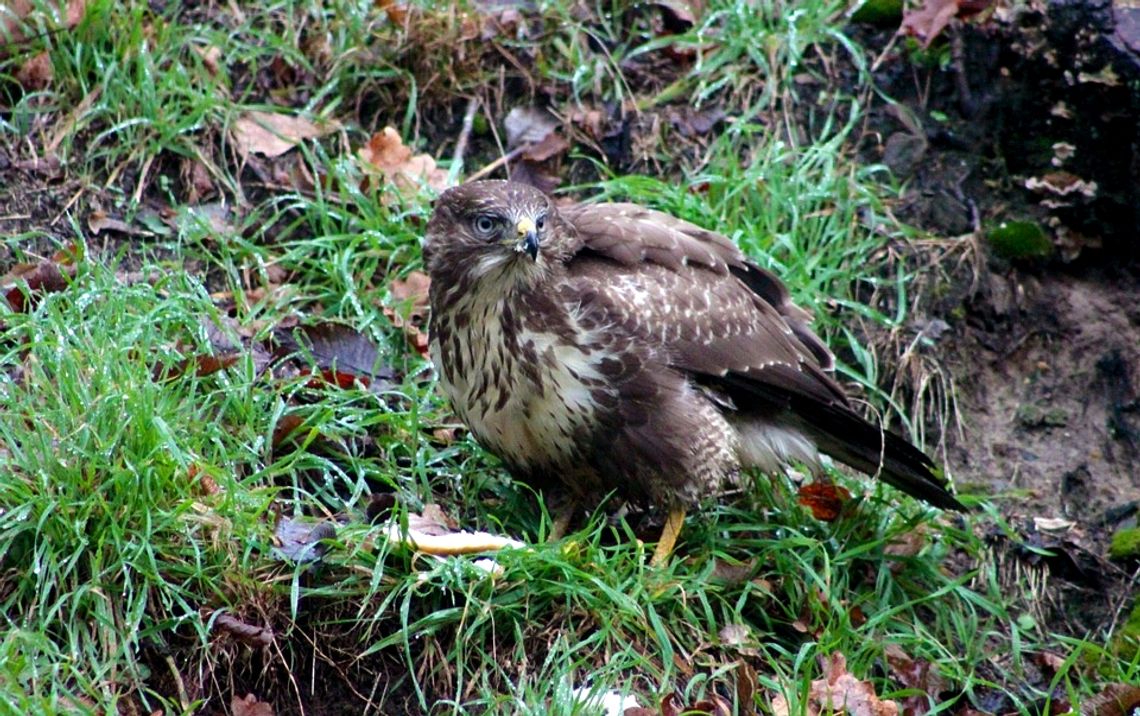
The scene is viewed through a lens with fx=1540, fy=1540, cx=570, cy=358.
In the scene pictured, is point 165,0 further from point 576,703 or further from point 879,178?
point 576,703

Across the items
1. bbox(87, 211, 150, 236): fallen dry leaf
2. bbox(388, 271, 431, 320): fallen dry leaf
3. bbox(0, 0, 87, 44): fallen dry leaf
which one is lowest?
bbox(388, 271, 431, 320): fallen dry leaf

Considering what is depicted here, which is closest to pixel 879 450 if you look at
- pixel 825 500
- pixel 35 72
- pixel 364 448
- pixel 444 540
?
pixel 825 500

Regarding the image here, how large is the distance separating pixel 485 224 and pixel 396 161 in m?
1.62

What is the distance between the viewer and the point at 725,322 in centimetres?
482

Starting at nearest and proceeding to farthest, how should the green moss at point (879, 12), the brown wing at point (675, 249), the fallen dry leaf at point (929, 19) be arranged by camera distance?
the brown wing at point (675, 249), the fallen dry leaf at point (929, 19), the green moss at point (879, 12)

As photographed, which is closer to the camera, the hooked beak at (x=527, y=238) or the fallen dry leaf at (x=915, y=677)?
the hooked beak at (x=527, y=238)

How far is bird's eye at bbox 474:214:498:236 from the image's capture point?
448 cm

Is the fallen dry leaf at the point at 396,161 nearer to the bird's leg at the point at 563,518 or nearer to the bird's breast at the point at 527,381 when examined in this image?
the bird's breast at the point at 527,381

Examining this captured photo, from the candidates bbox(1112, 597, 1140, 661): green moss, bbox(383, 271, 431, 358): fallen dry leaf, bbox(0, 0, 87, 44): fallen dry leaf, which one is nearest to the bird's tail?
bbox(1112, 597, 1140, 661): green moss

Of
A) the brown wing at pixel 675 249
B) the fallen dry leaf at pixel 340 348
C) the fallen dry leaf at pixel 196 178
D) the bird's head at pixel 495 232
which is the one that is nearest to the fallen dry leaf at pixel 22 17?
the fallen dry leaf at pixel 196 178

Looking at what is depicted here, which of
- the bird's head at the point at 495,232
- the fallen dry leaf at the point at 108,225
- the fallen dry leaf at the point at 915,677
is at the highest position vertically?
the bird's head at the point at 495,232

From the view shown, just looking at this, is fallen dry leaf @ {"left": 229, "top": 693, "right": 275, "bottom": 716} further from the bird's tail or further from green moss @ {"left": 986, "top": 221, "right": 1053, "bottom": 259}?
green moss @ {"left": 986, "top": 221, "right": 1053, "bottom": 259}

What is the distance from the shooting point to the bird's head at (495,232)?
14.6ft

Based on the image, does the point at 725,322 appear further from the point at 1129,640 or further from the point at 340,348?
the point at 1129,640
